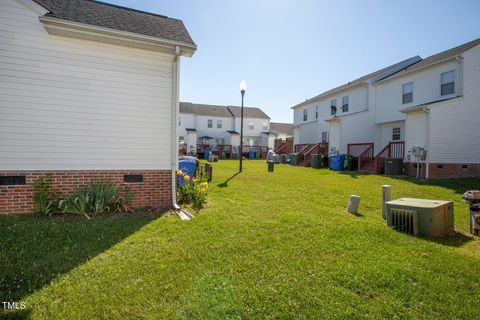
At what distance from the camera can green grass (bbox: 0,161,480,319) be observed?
2.55m

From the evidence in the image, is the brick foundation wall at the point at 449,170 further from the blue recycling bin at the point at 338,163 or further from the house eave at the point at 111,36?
the house eave at the point at 111,36

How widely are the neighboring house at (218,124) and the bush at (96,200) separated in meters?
30.6

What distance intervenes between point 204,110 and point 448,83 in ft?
107

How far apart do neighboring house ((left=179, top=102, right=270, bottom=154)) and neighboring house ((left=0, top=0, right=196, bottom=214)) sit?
99.1 feet

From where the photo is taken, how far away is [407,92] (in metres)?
16.9

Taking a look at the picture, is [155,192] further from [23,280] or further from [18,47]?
[18,47]

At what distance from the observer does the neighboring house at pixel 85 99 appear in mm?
5441

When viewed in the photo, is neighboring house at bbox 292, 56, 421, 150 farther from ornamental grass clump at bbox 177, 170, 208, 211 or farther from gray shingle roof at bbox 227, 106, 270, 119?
gray shingle roof at bbox 227, 106, 270, 119

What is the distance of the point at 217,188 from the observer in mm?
9297

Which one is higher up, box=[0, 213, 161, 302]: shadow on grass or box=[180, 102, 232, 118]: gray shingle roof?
box=[180, 102, 232, 118]: gray shingle roof

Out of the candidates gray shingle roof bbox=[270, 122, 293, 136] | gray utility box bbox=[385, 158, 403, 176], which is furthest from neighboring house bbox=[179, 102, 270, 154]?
gray utility box bbox=[385, 158, 403, 176]

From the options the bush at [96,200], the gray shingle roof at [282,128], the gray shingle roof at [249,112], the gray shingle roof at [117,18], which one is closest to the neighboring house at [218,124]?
the gray shingle roof at [249,112]

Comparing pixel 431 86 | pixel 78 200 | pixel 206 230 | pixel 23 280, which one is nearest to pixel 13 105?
pixel 78 200

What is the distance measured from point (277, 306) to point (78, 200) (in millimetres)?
5002
